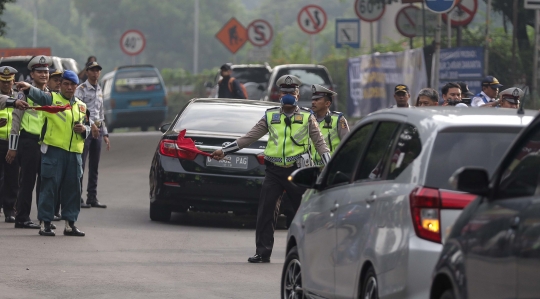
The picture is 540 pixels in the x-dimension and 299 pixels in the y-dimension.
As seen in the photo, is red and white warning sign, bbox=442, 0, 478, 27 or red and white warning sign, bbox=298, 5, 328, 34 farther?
red and white warning sign, bbox=298, 5, 328, 34

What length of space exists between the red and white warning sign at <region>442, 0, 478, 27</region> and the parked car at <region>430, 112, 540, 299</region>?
55.0ft

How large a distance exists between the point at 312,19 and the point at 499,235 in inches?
1229

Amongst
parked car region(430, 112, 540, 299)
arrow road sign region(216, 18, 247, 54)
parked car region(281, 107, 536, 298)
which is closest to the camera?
parked car region(430, 112, 540, 299)

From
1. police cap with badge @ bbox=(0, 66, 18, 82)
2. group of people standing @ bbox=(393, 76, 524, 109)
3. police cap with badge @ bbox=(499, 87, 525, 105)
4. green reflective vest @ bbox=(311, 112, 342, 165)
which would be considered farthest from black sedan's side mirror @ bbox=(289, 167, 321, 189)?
police cap with badge @ bbox=(0, 66, 18, 82)

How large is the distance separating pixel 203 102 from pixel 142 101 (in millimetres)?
20292

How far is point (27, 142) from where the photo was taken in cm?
1400

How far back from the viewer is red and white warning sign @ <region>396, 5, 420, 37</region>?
86.8ft

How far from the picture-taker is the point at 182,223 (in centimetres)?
1500

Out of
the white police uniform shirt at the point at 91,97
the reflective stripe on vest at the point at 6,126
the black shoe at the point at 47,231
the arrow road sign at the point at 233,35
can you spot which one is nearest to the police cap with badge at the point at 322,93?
the black shoe at the point at 47,231

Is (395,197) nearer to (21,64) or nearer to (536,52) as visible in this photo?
(536,52)

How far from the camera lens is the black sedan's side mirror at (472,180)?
5.25 metres

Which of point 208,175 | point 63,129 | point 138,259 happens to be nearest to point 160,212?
point 208,175

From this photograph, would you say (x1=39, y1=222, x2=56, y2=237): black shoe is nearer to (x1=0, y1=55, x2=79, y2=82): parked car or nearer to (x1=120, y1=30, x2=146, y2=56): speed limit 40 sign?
(x1=0, y1=55, x2=79, y2=82): parked car

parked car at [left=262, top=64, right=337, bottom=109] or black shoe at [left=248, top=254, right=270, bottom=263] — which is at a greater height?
parked car at [left=262, top=64, right=337, bottom=109]
